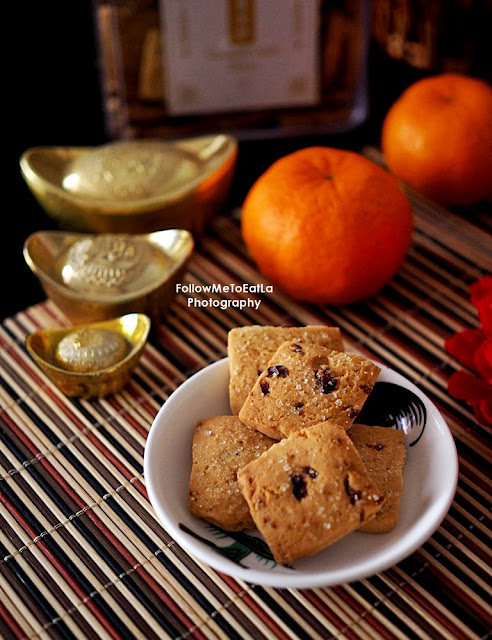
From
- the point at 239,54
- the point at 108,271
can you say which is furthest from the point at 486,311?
the point at 239,54

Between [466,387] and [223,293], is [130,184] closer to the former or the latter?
[223,293]

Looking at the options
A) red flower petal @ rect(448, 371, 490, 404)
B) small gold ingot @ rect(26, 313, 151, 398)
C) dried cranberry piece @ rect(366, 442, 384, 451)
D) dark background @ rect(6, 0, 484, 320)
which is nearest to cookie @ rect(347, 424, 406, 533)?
dried cranberry piece @ rect(366, 442, 384, 451)

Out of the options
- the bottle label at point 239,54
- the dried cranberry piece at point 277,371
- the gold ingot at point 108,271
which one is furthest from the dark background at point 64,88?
the dried cranberry piece at point 277,371

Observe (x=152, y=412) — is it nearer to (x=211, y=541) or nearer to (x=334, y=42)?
(x=211, y=541)

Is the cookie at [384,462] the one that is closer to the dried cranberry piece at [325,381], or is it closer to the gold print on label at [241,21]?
the dried cranberry piece at [325,381]

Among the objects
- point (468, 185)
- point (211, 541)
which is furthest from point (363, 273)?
point (211, 541)
